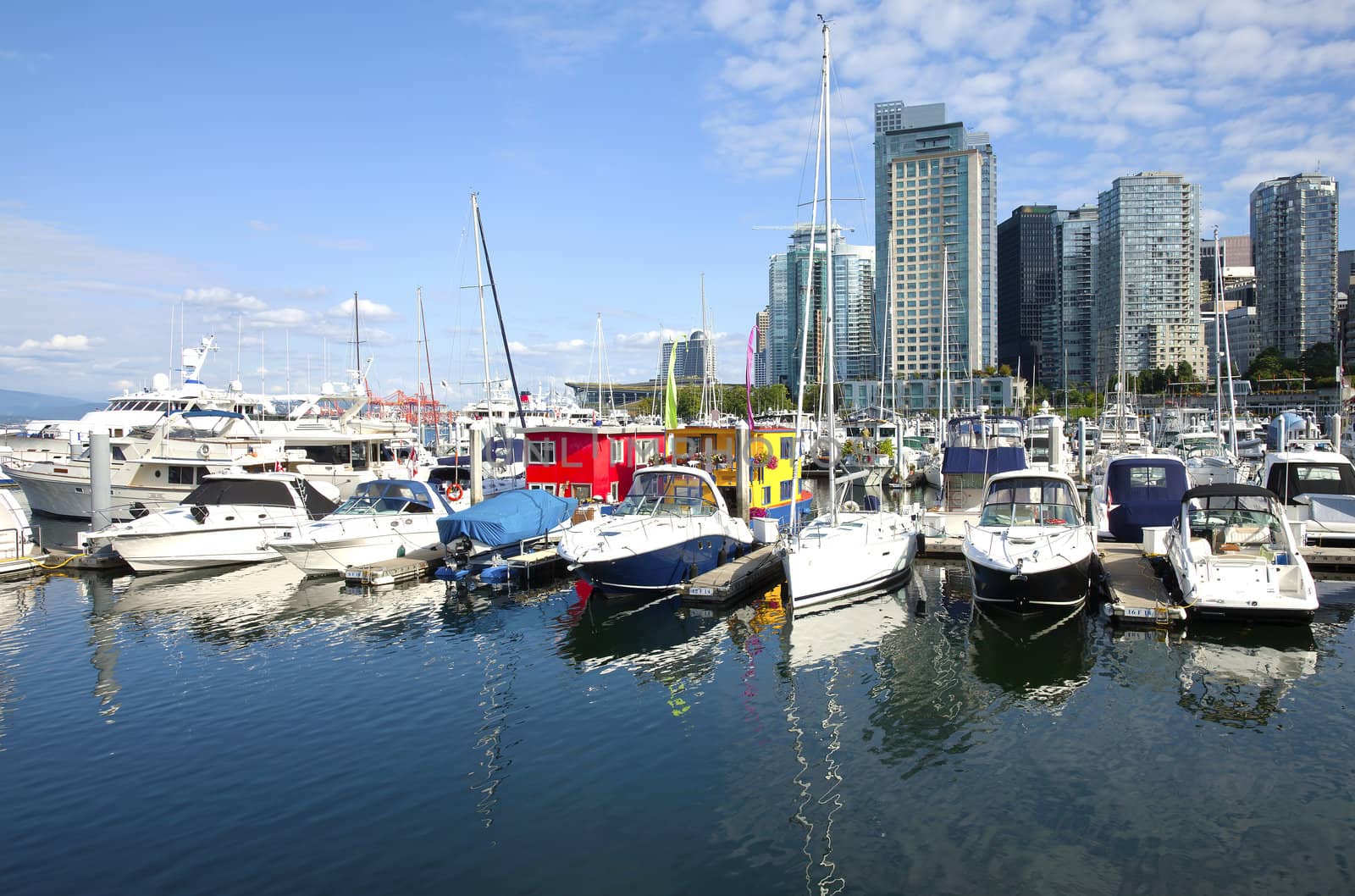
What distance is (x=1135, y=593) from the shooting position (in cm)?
1855

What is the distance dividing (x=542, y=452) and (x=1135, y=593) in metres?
21.0

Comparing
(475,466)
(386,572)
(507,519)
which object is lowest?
(386,572)

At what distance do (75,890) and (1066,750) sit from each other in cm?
1271

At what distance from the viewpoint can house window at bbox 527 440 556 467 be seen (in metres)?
31.9

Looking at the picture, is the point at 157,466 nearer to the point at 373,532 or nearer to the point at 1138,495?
the point at 373,532

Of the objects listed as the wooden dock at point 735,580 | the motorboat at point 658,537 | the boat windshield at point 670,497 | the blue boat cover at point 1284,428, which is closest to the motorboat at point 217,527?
the motorboat at point 658,537

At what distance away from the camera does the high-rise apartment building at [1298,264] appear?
165 m

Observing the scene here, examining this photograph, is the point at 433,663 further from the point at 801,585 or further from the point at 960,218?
the point at 960,218

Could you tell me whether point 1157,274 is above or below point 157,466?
above

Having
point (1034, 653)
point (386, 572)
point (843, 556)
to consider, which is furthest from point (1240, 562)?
point (386, 572)

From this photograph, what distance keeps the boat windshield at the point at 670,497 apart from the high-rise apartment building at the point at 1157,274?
157 meters

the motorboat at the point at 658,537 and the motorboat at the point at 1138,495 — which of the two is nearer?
the motorboat at the point at 658,537

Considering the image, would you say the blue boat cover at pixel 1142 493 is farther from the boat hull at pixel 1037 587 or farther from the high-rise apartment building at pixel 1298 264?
the high-rise apartment building at pixel 1298 264

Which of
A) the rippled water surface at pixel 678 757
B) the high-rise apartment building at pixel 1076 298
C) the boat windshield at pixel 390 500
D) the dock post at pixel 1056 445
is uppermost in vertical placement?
the high-rise apartment building at pixel 1076 298
